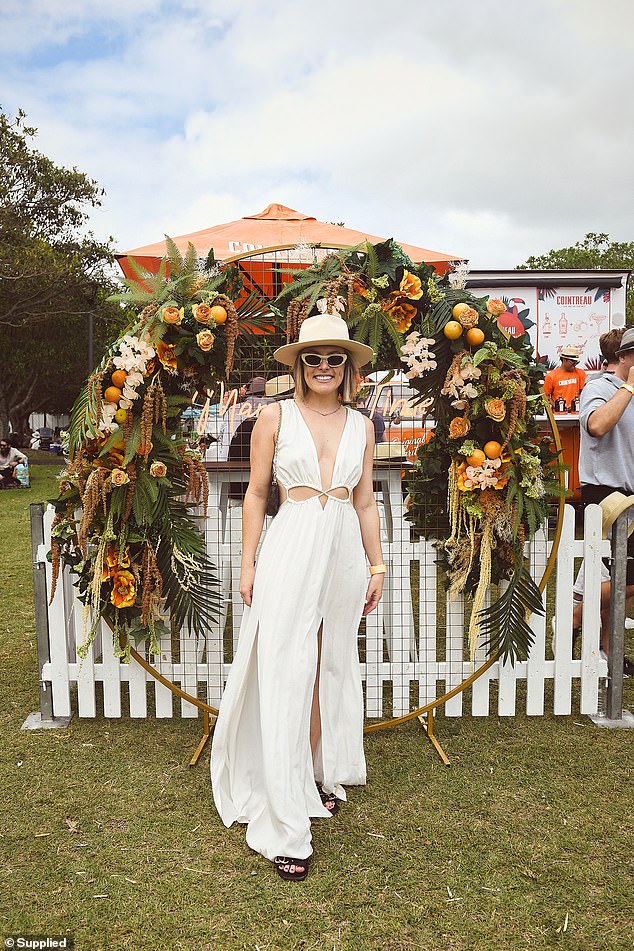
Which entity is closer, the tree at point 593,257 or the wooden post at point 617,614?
the wooden post at point 617,614

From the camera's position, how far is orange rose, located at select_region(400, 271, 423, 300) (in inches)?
Result: 144

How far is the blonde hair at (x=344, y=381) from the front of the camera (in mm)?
3205

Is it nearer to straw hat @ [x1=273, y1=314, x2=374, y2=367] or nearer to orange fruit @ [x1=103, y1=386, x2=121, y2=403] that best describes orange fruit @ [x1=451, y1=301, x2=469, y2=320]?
straw hat @ [x1=273, y1=314, x2=374, y2=367]

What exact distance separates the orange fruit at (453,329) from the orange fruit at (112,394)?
62.7 inches

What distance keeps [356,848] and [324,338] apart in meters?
2.01

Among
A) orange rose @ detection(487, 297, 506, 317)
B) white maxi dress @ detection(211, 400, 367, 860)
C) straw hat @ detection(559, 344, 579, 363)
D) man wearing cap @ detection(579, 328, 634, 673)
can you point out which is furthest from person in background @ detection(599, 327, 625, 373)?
straw hat @ detection(559, 344, 579, 363)

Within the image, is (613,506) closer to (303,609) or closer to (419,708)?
(419,708)

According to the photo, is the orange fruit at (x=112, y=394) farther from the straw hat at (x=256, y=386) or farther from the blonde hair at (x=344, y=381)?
the blonde hair at (x=344, y=381)

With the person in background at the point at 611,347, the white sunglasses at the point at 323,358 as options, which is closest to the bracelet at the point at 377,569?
the white sunglasses at the point at 323,358

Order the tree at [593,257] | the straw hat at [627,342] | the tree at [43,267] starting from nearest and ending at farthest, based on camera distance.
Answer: the straw hat at [627,342]
the tree at [43,267]
the tree at [593,257]

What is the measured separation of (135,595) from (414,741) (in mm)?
1633

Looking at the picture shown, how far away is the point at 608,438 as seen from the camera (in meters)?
4.54

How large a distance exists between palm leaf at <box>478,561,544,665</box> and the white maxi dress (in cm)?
92

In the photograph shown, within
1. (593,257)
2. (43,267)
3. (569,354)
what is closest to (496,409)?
(569,354)
